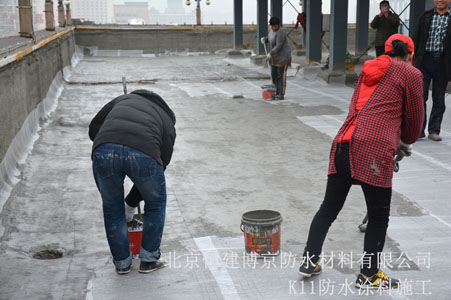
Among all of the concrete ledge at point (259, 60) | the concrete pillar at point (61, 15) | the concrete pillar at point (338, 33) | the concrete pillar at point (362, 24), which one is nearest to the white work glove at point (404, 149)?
the concrete pillar at point (338, 33)

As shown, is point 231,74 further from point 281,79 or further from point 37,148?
point 37,148

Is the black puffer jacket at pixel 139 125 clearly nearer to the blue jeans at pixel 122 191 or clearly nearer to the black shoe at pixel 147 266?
the blue jeans at pixel 122 191

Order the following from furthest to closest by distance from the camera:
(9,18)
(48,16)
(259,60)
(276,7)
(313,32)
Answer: (276,7)
(259,60)
(48,16)
(313,32)
(9,18)

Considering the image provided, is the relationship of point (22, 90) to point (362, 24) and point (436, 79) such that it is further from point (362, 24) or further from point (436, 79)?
point (362, 24)

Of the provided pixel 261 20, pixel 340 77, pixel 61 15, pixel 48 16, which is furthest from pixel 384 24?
pixel 61 15

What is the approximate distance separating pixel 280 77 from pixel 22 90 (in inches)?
247

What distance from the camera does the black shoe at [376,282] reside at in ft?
13.6

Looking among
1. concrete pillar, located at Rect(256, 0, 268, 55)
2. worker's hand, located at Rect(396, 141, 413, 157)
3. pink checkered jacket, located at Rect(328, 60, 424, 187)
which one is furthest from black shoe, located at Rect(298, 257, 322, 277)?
concrete pillar, located at Rect(256, 0, 268, 55)

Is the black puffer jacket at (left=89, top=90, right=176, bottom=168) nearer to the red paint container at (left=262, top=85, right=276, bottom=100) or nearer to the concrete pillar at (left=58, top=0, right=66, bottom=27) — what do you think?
the red paint container at (left=262, top=85, right=276, bottom=100)

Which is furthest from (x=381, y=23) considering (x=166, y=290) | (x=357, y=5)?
(x=166, y=290)

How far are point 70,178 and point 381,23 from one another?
11.3 meters

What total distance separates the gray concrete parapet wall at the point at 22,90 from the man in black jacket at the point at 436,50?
18.6ft

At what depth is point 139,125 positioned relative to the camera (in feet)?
14.0

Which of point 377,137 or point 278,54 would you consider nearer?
point 377,137
